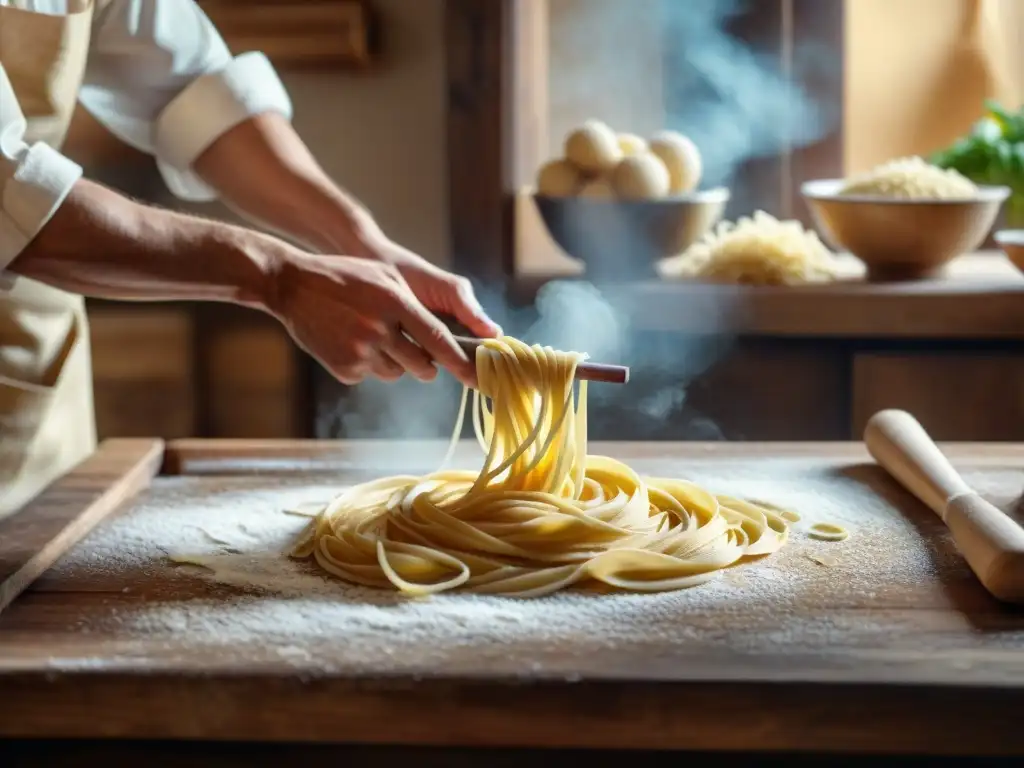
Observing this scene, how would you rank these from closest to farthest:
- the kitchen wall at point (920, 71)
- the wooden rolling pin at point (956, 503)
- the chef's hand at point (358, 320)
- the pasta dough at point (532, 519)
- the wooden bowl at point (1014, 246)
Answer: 1. the wooden rolling pin at point (956, 503)
2. the pasta dough at point (532, 519)
3. the chef's hand at point (358, 320)
4. the wooden bowl at point (1014, 246)
5. the kitchen wall at point (920, 71)

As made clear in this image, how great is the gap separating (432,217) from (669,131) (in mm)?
629

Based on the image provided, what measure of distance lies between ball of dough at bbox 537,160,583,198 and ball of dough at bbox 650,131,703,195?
7.8 inches

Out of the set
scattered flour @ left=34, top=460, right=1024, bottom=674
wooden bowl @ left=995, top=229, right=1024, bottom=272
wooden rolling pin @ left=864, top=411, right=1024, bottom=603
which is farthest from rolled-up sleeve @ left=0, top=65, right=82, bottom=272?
wooden bowl @ left=995, top=229, right=1024, bottom=272

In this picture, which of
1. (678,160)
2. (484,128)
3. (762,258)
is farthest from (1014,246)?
(484,128)

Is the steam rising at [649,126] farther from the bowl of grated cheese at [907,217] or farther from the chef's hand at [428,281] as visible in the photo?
the chef's hand at [428,281]

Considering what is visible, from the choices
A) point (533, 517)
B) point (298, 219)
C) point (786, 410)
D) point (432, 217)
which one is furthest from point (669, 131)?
point (533, 517)

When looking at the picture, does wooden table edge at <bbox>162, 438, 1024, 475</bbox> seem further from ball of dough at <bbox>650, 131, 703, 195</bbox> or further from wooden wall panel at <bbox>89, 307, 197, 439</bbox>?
wooden wall panel at <bbox>89, 307, 197, 439</bbox>

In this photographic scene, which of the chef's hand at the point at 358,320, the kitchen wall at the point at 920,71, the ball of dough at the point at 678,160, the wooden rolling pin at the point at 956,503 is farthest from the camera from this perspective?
the kitchen wall at the point at 920,71

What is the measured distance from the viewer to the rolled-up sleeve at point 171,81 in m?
2.14

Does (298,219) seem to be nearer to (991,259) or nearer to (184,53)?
(184,53)

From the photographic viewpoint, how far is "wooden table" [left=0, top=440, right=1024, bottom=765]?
3.96 feet

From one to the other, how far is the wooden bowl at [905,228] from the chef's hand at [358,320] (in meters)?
Answer: 1.44

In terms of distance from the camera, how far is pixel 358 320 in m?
1.67

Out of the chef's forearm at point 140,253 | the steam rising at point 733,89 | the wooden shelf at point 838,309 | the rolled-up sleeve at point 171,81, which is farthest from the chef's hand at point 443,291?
the steam rising at point 733,89
